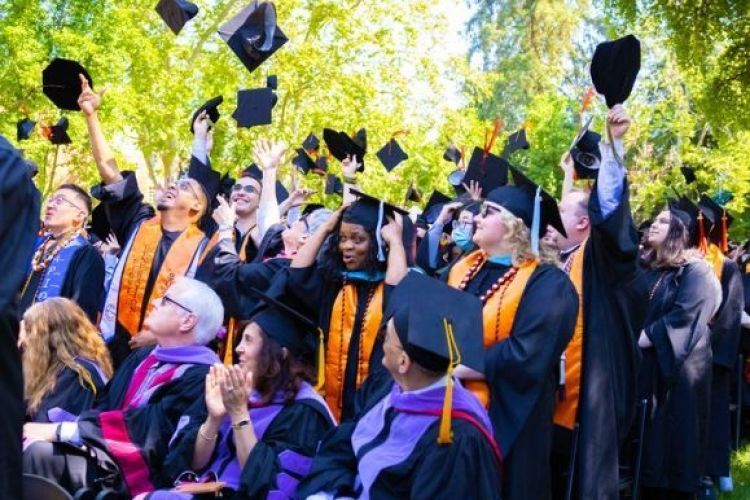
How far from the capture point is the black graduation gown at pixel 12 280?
241 centimetres

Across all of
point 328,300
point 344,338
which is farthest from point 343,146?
point 344,338

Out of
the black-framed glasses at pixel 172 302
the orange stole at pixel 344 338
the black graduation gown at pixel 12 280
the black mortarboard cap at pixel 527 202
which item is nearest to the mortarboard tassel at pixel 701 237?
the black mortarboard cap at pixel 527 202

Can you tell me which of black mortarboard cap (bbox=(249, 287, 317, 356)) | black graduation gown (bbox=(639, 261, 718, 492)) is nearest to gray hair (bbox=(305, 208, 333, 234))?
black mortarboard cap (bbox=(249, 287, 317, 356))

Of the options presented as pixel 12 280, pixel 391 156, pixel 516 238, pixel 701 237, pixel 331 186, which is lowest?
pixel 12 280

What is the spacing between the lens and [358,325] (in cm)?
558

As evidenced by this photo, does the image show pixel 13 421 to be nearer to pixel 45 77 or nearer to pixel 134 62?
pixel 45 77

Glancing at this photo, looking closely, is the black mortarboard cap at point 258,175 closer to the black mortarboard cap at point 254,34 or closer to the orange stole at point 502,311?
the black mortarboard cap at point 254,34

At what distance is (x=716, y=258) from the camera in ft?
29.4

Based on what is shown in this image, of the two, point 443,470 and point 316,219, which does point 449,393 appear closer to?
point 443,470

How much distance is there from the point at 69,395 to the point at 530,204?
2450 mm

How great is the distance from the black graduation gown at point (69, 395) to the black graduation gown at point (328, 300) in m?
1.08

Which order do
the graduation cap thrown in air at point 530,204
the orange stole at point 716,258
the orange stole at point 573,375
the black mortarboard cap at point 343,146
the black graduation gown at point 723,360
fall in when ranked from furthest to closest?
the orange stole at point 716,258, the black graduation gown at point 723,360, the black mortarboard cap at point 343,146, the orange stole at point 573,375, the graduation cap thrown in air at point 530,204

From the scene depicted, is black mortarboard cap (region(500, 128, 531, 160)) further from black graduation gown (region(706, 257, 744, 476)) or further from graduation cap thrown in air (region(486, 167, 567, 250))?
graduation cap thrown in air (region(486, 167, 567, 250))

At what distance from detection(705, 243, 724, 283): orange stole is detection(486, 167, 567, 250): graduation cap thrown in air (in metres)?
3.90
